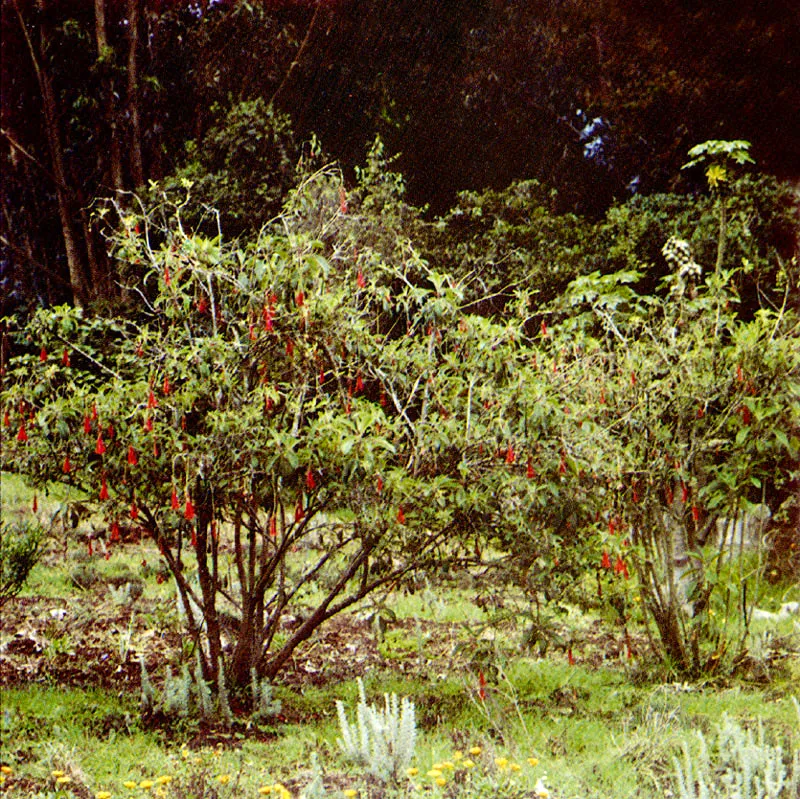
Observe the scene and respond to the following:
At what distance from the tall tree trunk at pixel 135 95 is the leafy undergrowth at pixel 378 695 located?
199 centimetres

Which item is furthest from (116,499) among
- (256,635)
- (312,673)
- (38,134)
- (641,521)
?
(38,134)

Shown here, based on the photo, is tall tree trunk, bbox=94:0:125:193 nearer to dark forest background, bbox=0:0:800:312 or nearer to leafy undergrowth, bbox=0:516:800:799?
dark forest background, bbox=0:0:800:312

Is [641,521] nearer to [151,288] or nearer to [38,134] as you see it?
[151,288]

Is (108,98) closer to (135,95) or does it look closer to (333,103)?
(135,95)

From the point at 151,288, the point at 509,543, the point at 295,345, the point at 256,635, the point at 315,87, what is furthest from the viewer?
the point at 315,87

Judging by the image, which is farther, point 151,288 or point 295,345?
point 151,288

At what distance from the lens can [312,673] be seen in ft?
11.9

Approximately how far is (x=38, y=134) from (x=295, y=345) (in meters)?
2.66

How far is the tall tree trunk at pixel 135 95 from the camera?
4.16 meters

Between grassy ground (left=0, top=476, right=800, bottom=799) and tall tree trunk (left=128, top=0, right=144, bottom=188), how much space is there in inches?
84.7

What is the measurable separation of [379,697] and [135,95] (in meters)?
3.16

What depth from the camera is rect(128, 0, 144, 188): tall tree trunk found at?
4164 mm

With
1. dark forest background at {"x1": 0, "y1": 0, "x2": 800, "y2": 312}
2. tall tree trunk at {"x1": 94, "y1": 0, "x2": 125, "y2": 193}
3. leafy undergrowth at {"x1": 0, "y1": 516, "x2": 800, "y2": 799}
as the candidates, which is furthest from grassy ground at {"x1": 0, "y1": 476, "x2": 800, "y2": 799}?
tall tree trunk at {"x1": 94, "y1": 0, "x2": 125, "y2": 193}

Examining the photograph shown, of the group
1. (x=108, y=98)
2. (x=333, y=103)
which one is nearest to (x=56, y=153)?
(x=108, y=98)
